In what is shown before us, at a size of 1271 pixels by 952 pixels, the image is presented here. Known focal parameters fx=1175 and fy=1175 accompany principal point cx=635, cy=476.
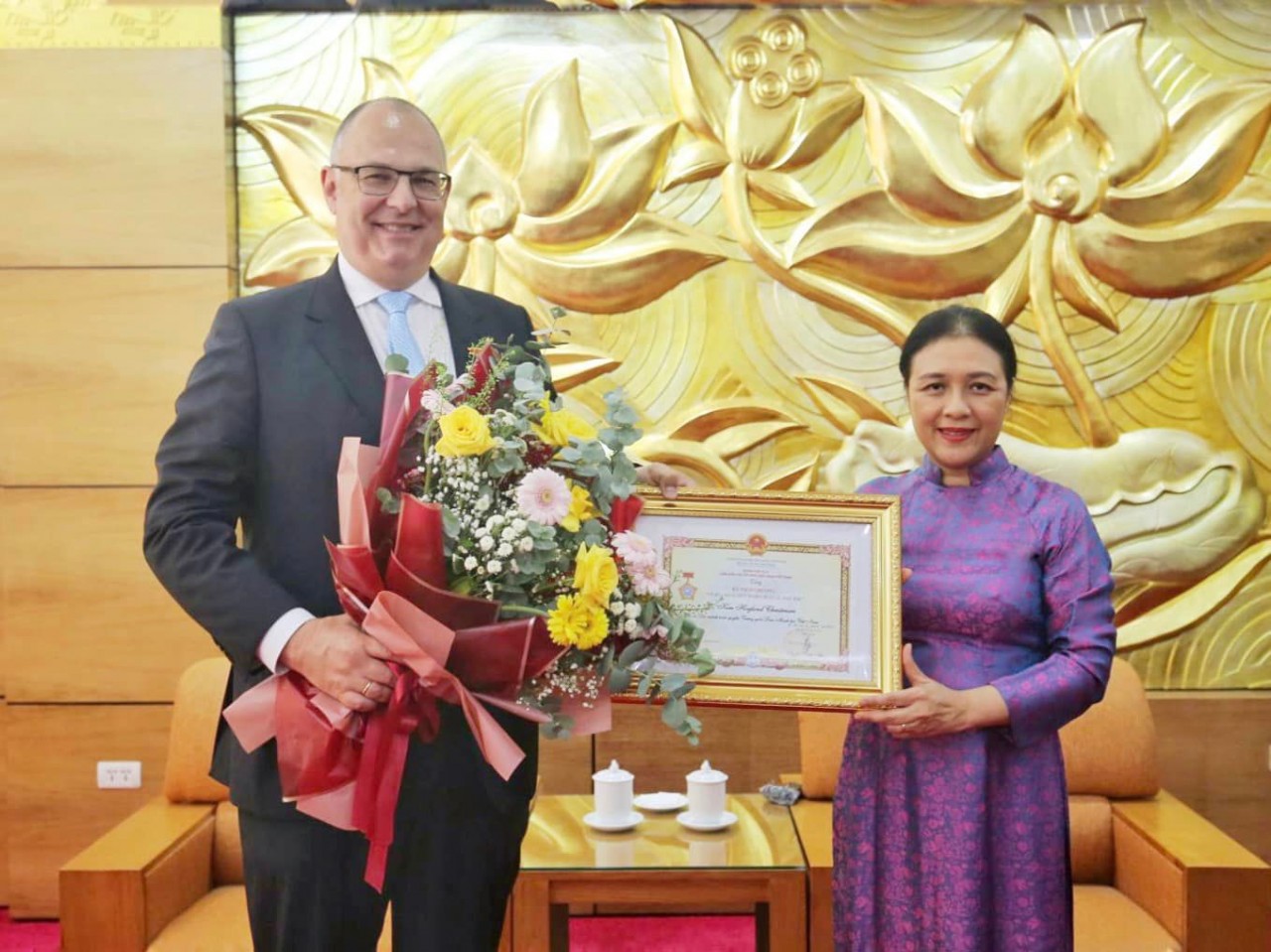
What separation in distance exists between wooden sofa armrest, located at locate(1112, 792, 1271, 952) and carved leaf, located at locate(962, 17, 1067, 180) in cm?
195

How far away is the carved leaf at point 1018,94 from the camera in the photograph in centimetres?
342

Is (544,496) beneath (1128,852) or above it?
above

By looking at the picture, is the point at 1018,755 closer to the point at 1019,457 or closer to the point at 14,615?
the point at 1019,457

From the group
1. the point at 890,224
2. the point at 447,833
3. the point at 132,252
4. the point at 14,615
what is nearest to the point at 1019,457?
the point at 890,224

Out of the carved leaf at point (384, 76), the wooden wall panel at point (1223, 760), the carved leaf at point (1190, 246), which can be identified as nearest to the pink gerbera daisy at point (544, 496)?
the carved leaf at point (384, 76)

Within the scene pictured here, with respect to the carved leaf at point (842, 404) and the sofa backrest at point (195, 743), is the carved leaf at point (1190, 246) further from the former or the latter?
the sofa backrest at point (195, 743)

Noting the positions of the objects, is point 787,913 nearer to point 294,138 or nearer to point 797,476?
point 797,476

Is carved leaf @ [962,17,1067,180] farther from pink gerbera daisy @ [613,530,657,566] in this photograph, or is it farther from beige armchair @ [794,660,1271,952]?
pink gerbera daisy @ [613,530,657,566]

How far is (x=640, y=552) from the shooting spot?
1419 millimetres

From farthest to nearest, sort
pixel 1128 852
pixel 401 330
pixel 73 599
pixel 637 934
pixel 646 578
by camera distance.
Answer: pixel 73 599 → pixel 637 934 → pixel 1128 852 → pixel 401 330 → pixel 646 578

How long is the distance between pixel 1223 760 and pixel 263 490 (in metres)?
3.00

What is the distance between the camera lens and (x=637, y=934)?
3367mm

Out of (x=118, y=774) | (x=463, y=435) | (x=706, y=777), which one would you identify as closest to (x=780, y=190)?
(x=706, y=777)

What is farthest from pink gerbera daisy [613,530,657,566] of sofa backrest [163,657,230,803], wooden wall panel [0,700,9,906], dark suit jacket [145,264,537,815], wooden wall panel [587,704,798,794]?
wooden wall panel [0,700,9,906]
